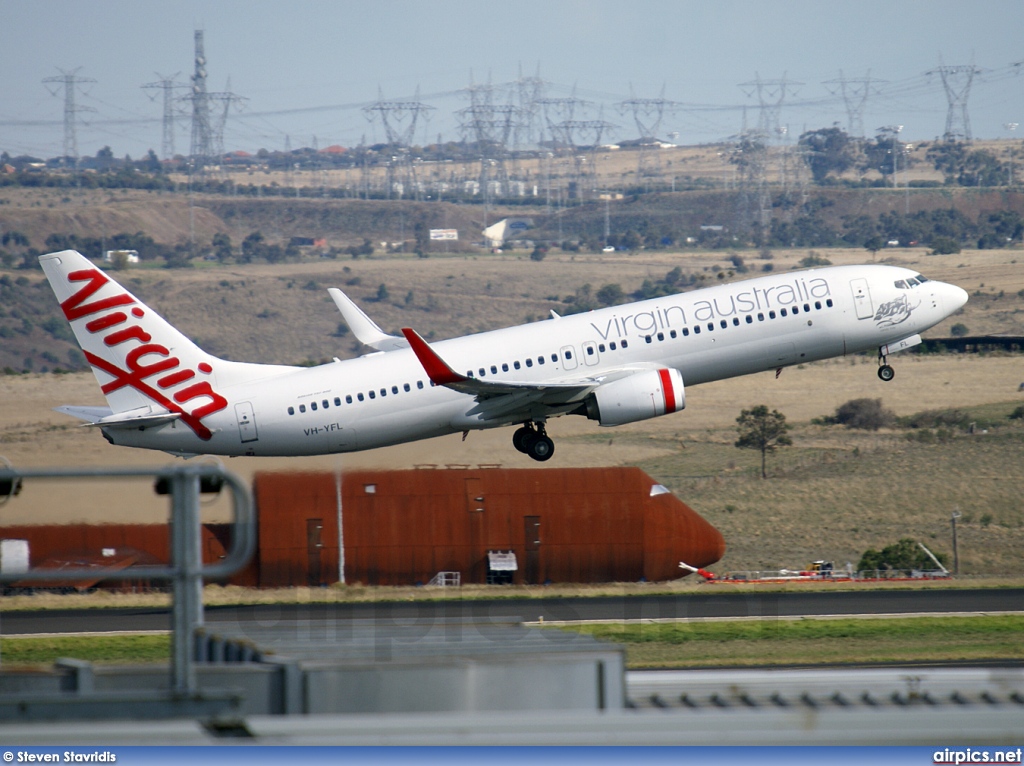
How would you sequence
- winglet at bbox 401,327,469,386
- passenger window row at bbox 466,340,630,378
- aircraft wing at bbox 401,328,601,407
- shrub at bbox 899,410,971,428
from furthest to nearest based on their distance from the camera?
shrub at bbox 899,410,971,428
passenger window row at bbox 466,340,630,378
aircraft wing at bbox 401,328,601,407
winglet at bbox 401,327,469,386

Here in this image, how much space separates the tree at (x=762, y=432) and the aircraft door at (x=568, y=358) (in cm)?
2721

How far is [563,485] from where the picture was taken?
38.5 metres

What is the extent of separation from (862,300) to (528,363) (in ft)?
32.2

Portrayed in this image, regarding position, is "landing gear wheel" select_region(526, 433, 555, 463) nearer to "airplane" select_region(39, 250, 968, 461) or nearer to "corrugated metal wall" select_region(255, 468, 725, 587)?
"corrugated metal wall" select_region(255, 468, 725, 587)

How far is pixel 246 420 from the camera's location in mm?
34812

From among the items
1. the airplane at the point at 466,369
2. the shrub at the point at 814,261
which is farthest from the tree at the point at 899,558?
the shrub at the point at 814,261

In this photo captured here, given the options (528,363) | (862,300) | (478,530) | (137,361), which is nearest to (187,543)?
(528,363)

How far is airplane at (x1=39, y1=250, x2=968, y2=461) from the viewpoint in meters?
34.7

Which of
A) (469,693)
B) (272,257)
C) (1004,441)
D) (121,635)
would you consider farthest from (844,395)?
(272,257)

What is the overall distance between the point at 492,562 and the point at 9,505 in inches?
1187

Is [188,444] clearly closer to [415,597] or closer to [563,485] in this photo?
[415,597]

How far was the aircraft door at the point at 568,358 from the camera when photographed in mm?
35500

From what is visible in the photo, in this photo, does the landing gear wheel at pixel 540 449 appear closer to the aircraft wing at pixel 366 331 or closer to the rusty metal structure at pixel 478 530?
the rusty metal structure at pixel 478 530

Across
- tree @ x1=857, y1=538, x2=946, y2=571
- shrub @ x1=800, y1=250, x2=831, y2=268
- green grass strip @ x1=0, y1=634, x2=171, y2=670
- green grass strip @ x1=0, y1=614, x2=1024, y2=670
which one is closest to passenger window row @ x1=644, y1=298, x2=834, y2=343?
green grass strip @ x1=0, y1=614, x2=1024, y2=670
